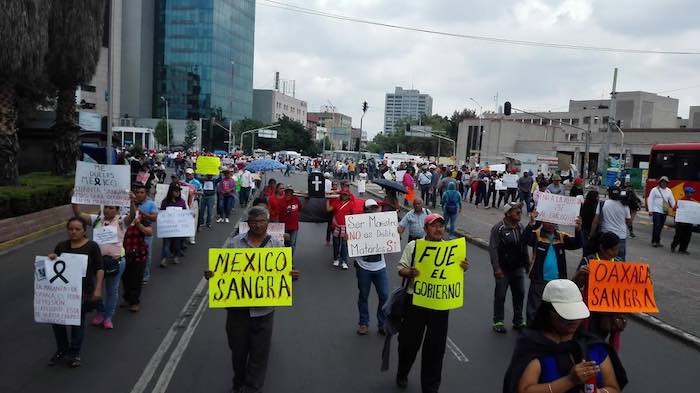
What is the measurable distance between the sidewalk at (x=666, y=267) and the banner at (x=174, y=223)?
7453 mm

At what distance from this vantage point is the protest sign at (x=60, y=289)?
5.53 meters

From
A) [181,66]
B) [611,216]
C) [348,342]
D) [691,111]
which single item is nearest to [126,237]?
[348,342]

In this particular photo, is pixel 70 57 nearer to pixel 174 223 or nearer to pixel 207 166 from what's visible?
pixel 207 166

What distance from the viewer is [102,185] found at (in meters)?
8.73

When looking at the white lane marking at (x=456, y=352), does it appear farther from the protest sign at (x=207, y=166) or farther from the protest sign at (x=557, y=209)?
the protest sign at (x=207, y=166)

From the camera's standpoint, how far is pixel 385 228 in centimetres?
739

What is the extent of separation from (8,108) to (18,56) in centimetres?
201

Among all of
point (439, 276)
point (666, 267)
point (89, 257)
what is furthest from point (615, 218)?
point (89, 257)

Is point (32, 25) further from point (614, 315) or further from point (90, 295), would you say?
point (614, 315)

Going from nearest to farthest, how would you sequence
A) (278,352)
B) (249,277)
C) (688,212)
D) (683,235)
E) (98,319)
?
(249,277)
(278,352)
(98,319)
(688,212)
(683,235)

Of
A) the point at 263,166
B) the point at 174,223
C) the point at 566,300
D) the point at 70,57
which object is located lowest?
the point at 174,223

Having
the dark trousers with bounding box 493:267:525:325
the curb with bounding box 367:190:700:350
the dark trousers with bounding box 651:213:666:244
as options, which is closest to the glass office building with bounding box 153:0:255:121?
the dark trousers with bounding box 651:213:666:244

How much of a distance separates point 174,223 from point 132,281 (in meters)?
2.74

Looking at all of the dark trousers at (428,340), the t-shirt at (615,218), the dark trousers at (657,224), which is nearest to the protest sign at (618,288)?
the dark trousers at (428,340)
